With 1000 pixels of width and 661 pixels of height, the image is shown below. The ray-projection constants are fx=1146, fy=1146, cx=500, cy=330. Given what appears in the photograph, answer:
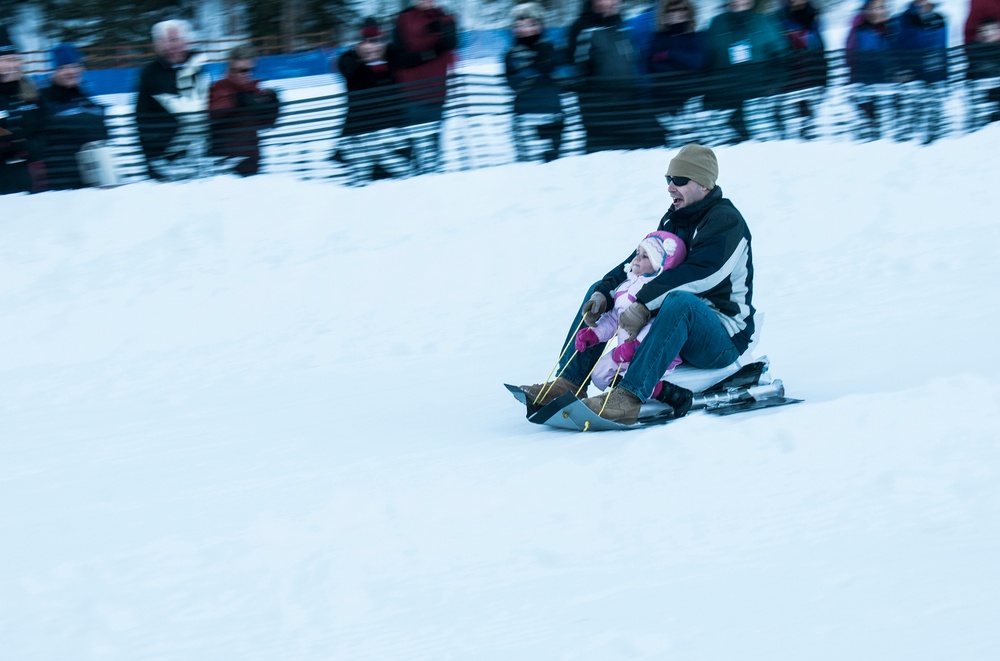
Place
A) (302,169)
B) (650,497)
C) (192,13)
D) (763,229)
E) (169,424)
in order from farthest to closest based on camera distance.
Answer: (192,13) < (302,169) < (763,229) < (169,424) < (650,497)

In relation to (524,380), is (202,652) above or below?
above

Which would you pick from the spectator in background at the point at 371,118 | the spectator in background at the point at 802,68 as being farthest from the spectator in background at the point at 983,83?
the spectator in background at the point at 371,118

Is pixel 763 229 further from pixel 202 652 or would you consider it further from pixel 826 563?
pixel 202 652

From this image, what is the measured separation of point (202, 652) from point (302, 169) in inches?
226

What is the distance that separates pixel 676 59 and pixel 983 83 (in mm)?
2522

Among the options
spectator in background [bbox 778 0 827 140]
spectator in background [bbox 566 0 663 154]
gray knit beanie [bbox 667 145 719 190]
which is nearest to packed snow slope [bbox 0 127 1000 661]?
spectator in background [bbox 566 0 663 154]

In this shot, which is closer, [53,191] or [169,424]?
[169,424]

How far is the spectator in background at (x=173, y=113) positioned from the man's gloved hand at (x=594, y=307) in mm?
4302

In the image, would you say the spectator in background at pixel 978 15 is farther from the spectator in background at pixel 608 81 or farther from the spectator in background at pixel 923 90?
the spectator in background at pixel 608 81

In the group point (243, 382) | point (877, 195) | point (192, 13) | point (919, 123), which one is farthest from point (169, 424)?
point (192, 13)

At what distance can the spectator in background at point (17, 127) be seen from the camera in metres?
7.53

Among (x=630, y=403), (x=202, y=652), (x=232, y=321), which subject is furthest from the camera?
(x=232, y=321)

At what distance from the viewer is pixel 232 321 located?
7000 mm

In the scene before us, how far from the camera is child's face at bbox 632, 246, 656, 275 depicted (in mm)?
4586
